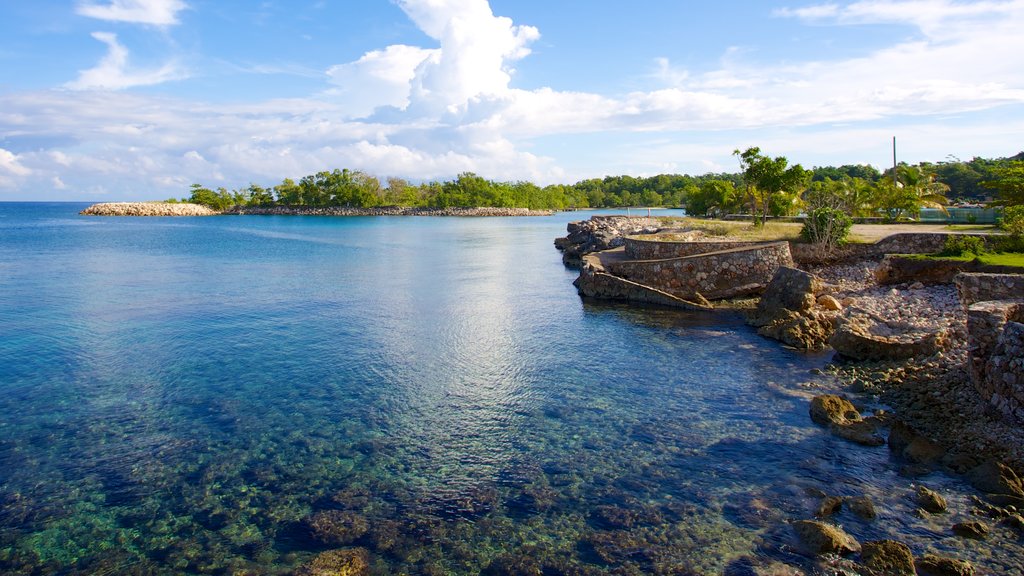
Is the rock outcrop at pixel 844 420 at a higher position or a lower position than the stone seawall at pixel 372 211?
lower

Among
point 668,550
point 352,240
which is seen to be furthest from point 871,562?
point 352,240

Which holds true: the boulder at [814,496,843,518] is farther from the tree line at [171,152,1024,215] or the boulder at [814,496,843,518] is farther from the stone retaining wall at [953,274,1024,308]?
the tree line at [171,152,1024,215]

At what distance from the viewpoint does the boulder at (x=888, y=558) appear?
27.5 ft

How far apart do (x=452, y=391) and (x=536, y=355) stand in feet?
15.4

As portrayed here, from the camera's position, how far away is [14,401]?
15.4m

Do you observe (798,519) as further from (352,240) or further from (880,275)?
(352,240)

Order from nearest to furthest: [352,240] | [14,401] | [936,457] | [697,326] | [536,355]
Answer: [936,457] → [14,401] → [536,355] → [697,326] → [352,240]

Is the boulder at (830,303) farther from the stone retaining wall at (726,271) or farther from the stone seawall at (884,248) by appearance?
the stone seawall at (884,248)

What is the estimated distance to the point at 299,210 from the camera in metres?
167

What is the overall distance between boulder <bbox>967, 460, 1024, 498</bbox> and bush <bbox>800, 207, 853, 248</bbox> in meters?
22.8

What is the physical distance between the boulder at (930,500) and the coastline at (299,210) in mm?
151684

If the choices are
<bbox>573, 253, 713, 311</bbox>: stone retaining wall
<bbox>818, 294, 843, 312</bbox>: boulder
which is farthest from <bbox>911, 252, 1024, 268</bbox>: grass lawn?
<bbox>573, 253, 713, 311</bbox>: stone retaining wall

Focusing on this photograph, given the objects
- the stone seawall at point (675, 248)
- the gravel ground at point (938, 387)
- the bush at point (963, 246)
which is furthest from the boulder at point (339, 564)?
the bush at point (963, 246)

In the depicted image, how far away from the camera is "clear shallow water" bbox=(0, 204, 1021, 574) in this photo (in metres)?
9.20
